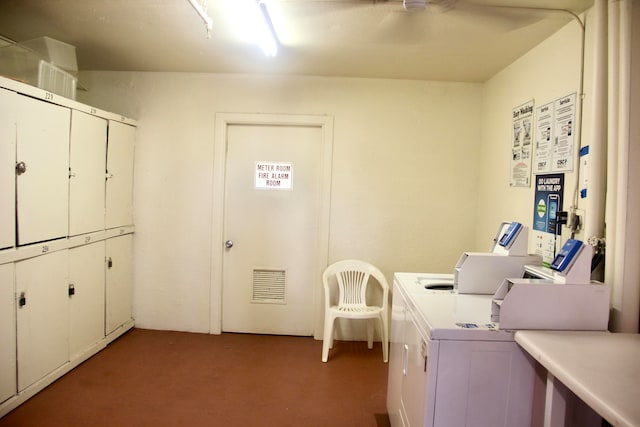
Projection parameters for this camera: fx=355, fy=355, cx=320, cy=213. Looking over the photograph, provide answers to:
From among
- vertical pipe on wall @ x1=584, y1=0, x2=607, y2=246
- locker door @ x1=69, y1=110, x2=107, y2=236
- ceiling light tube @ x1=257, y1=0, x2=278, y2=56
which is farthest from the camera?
locker door @ x1=69, y1=110, x2=107, y2=236

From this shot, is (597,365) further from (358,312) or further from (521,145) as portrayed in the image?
(358,312)

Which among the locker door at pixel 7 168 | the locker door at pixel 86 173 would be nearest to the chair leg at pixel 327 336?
the locker door at pixel 86 173

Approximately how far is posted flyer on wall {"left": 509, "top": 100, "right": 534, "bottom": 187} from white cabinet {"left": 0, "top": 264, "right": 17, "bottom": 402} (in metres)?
3.29

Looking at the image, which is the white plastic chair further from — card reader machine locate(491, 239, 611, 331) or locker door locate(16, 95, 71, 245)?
locker door locate(16, 95, 71, 245)

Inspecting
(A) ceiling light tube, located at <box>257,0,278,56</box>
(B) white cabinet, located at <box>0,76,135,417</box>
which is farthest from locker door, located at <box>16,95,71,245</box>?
(A) ceiling light tube, located at <box>257,0,278,56</box>

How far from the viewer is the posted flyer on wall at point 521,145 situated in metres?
2.40

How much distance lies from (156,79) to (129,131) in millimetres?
548

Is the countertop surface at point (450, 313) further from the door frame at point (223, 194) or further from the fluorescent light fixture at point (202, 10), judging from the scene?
the fluorescent light fixture at point (202, 10)

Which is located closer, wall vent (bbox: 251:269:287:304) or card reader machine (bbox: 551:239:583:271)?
card reader machine (bbox: 551:239:583:271)

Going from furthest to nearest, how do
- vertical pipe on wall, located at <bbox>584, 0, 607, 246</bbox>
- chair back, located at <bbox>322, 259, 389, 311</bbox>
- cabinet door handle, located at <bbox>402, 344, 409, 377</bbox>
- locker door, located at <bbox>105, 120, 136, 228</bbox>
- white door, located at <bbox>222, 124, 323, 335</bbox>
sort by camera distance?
white door, located at <bbox>222, 124, 323, 335</bbox> < chair back, located at <bbox>322, 259, 389, 311</bbox> < locker door, located at <bbox>105, 120, 136, 228</bbox> < cabinet door handle, located at <bbox>402, 344, 409, 377</bbox> < vertical pipe on wall, located at <bbox>584, 0, 607, 246</bbox>

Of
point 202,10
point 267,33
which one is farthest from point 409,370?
point 202,10

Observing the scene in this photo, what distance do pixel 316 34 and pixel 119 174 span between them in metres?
2.07

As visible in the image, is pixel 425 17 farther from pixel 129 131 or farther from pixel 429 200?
pixel 129 131

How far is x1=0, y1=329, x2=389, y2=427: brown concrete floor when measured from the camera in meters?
2.15
